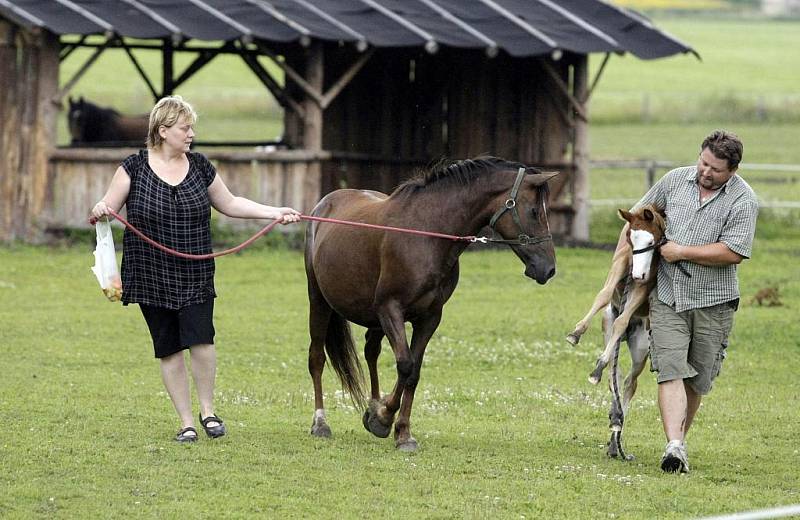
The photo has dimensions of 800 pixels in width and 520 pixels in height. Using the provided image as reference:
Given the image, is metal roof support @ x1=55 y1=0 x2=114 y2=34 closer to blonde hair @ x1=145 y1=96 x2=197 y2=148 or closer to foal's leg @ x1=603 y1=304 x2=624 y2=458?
blonde hair @ x1=145 y1=96 x2=197 y2=148

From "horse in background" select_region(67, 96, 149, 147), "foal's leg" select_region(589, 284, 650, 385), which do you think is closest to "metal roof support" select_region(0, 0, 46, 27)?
"horse in background" select_region(67, 96, 149, 147)

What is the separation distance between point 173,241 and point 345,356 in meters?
1.72

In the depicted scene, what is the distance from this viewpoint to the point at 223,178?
70.2ft

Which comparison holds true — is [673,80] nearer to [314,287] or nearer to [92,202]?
[92,202]

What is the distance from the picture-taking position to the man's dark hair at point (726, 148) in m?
8.46

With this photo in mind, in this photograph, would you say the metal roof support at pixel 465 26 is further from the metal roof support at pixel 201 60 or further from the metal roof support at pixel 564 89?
the metal roof support at pixel 201 60

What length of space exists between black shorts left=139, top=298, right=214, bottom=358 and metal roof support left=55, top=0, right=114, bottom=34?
11.3m

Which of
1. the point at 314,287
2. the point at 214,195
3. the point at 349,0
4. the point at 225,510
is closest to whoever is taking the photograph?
the point at 225,510

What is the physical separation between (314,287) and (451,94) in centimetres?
1448

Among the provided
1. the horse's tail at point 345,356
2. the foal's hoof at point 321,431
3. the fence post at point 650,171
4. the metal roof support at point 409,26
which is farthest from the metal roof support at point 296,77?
the foal's hoof at point 321,431

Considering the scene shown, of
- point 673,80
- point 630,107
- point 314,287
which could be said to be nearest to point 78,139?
point 314,287

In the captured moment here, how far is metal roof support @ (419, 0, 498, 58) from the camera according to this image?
2138 cm

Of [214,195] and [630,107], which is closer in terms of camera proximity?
[214,195]

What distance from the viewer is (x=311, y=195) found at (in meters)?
21.9
